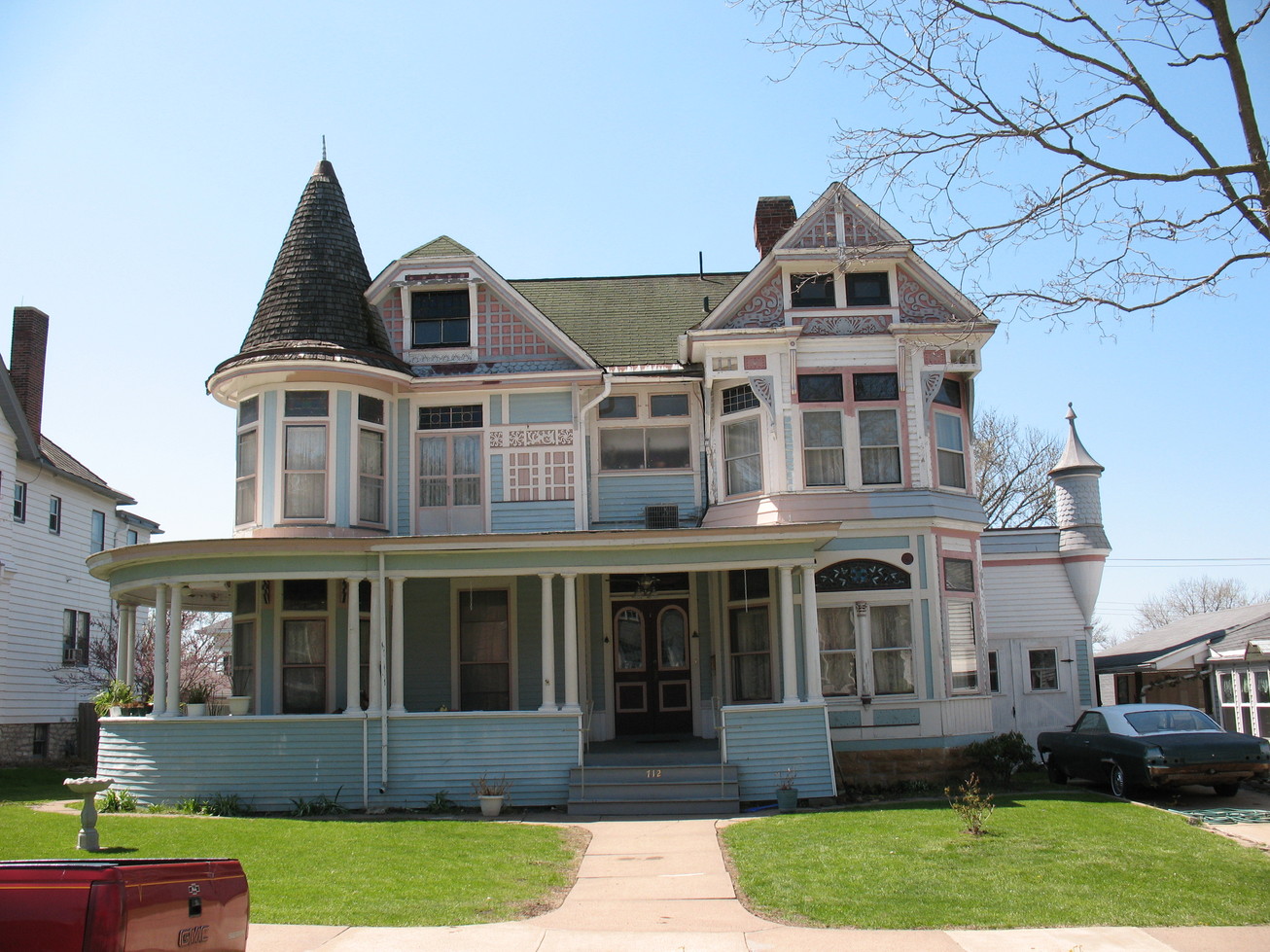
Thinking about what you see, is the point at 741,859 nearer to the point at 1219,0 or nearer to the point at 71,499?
the point at 1219,0

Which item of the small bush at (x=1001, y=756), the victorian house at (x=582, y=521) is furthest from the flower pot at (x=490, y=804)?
the small bush at (x=1001, y=756)

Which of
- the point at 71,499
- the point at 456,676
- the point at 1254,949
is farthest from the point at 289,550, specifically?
the point at 71,499

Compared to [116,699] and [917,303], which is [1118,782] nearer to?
[917,303]

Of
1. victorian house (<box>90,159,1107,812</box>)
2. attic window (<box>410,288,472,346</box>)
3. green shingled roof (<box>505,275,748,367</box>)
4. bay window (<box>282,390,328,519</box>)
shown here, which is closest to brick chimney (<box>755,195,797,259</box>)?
green shingled roof (<box>505,275,748,367</box>)

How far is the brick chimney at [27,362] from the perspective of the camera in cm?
2855

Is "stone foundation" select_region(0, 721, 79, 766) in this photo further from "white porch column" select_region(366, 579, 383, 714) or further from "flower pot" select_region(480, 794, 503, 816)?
"flower pot" select_region(480, 794, 503, 816)

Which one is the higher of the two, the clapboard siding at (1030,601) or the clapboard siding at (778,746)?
the clapboard siding at (1030,601)

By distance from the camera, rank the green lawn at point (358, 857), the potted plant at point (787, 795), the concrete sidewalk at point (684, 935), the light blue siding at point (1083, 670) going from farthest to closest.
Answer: the light blue siding at point (1083, 670)
the potted plant at point (787, 795)
the green lawn at point (358, 857)
the concrete sidewalk at point (684, 935)

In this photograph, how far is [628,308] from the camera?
925 inches

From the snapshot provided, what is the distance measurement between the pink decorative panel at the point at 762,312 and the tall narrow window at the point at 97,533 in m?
21.1

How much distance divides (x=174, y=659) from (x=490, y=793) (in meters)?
5.47

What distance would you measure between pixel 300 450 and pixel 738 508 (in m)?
7.47

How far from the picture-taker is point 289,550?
17.5 m

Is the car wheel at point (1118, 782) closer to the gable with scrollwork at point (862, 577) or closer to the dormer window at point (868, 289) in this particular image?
the gable with scrollwork at point (862, 577)
